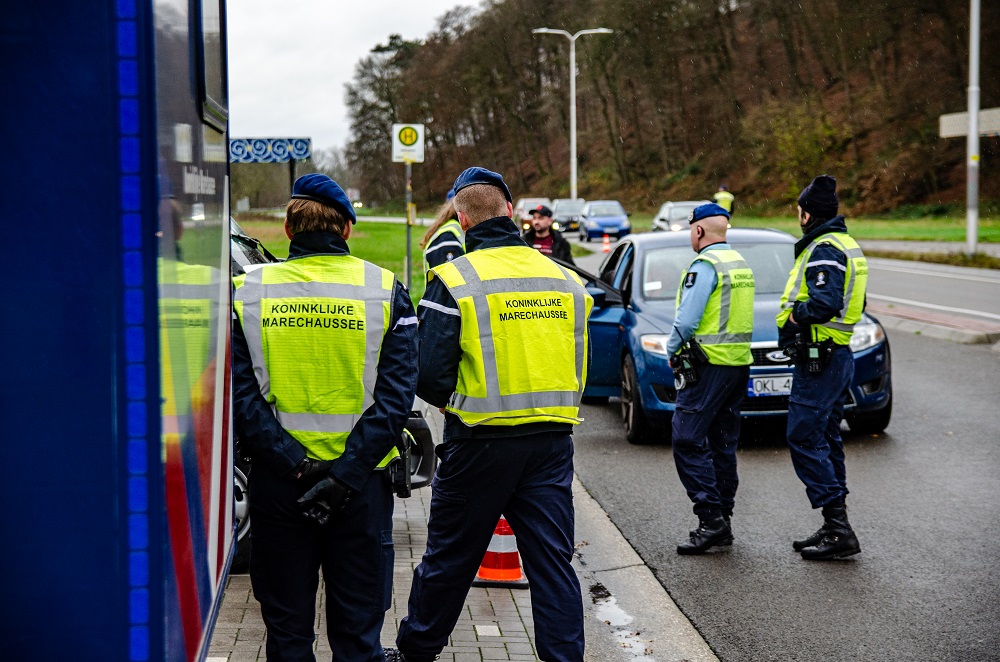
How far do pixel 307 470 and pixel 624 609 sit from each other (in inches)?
92.7

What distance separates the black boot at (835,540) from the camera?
5.91m

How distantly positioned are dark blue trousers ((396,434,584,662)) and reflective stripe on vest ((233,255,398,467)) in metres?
0.69

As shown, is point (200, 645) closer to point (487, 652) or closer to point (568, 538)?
point (568, 538)

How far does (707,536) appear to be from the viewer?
6.10 metres

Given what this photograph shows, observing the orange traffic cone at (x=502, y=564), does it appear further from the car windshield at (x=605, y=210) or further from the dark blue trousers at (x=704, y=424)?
the car windshield at (x=605, y=210)

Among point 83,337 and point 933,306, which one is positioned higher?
point 83,337

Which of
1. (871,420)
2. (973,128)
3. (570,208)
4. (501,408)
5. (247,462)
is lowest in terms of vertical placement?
(871,420)

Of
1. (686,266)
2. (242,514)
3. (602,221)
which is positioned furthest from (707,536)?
(602,221)

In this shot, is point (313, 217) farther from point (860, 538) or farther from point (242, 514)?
point (860, 538)

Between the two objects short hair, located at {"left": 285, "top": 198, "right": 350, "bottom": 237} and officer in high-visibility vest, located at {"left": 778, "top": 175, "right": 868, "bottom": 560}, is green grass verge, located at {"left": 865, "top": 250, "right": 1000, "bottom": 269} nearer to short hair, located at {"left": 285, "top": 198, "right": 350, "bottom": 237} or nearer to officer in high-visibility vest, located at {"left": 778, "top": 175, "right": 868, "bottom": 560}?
officer in high-visibility vest, located at {"left": 778, "top": 175, "right": 868, "bottom": 560}

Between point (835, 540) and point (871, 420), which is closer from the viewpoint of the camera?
point (835, 540)

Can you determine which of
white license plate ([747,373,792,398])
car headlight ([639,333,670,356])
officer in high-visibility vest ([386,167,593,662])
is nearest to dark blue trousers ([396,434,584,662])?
officer in high-visibility vest ([386,167,593,662])

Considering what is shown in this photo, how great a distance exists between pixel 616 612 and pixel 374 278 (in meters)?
2.41

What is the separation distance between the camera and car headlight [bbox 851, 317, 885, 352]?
8.73m
